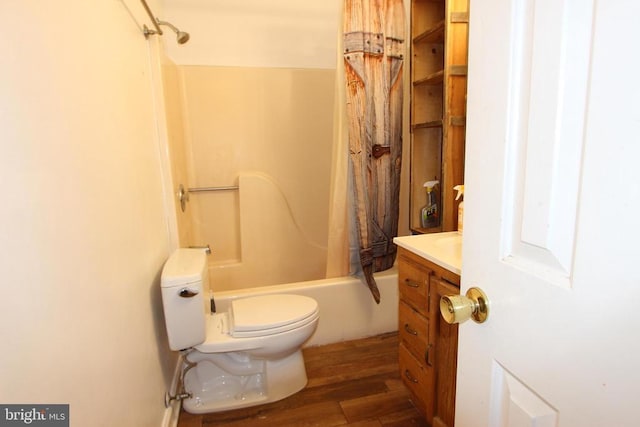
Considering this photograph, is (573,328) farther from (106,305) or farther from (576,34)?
(106,305)

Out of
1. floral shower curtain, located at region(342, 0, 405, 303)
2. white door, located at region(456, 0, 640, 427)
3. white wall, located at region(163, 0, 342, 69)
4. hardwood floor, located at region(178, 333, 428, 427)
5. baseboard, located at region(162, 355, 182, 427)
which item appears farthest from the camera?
white wall, located at region(163, 0, 342, 69)

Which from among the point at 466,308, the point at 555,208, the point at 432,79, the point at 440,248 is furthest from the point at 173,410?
the point at 432,79


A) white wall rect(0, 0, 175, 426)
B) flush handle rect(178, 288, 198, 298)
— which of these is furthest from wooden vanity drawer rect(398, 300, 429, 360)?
white wall rect(0, 0, 175, 426)

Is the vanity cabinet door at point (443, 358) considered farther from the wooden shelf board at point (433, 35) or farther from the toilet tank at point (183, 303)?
the wooden shelf board at point (433, 35)

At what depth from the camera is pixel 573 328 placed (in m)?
0.40

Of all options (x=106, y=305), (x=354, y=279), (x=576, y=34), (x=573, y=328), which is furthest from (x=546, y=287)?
(x=354, y=279)

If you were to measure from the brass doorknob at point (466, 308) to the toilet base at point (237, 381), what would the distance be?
1318mm

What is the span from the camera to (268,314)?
155 cm

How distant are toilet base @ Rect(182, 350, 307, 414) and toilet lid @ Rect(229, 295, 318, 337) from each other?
0.76ft

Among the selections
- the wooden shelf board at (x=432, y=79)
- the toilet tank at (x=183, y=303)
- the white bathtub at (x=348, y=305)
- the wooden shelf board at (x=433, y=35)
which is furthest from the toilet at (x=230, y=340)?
the wooden shelf board at (x=433, y=35)

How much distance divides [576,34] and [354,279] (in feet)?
6.02

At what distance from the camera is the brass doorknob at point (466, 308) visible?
0.56m

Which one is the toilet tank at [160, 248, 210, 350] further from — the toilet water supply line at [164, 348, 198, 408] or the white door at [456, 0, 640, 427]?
the white door at [456, 0, 640, 427]

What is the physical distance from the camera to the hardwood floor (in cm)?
151
